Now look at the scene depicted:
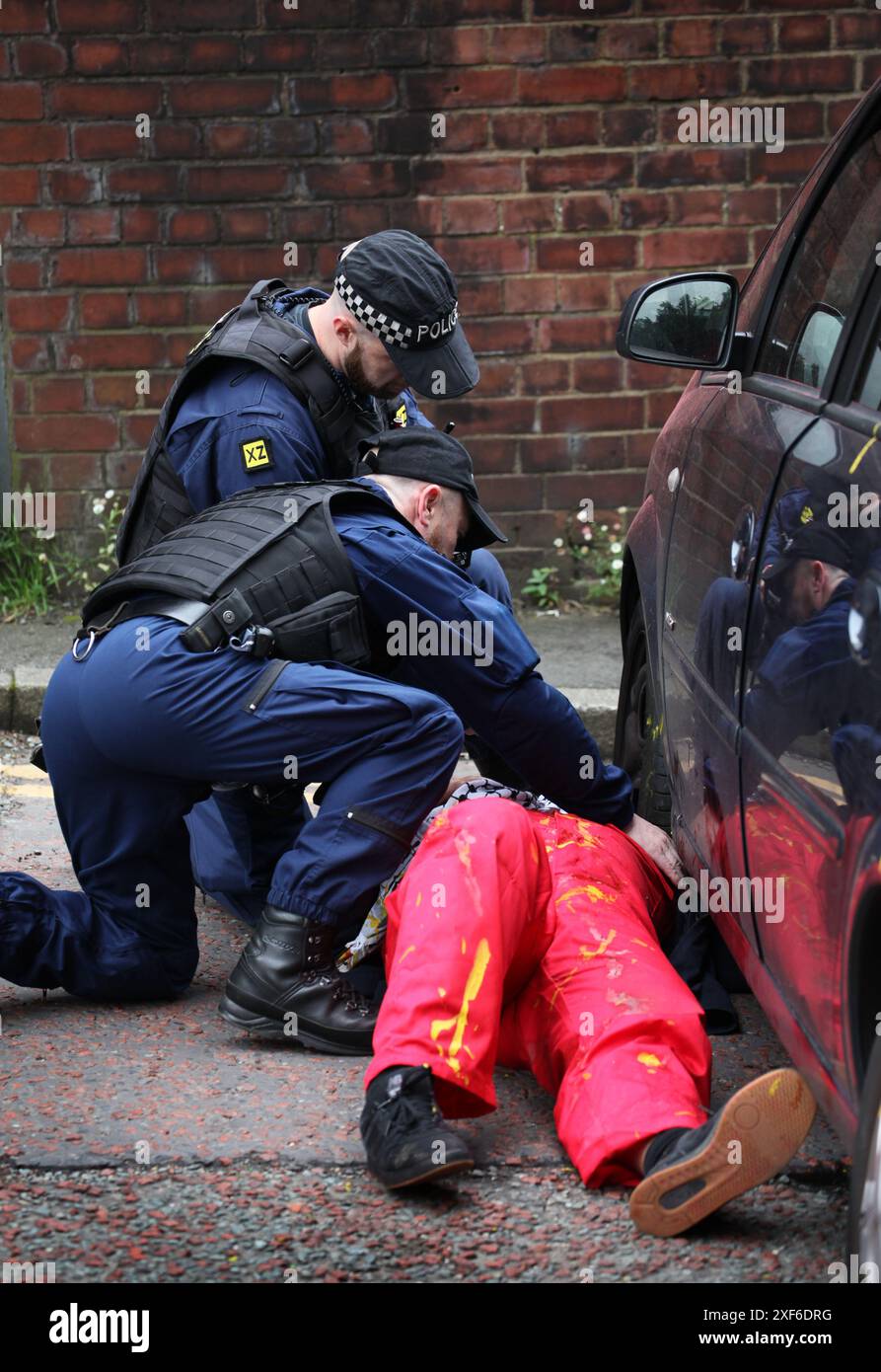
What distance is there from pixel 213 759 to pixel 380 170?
11.7 ft

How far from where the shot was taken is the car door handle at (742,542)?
8.73 ft

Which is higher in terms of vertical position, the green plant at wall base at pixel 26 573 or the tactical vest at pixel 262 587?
the tactical vest at pixel 262 587

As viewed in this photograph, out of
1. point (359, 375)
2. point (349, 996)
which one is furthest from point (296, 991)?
point (359, 375)

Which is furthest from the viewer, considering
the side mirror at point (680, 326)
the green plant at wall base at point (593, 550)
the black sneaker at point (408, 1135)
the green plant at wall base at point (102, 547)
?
the green plant at wall base at point (593, 550)

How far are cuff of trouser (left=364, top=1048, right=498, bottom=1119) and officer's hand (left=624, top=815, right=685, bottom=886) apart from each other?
857 mm

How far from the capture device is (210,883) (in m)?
3.96

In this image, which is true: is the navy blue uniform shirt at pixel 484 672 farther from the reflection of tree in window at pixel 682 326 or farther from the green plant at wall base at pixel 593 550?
the green plant at wall base at pixel 593 550

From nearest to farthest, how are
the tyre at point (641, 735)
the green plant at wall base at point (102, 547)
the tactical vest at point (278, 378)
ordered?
the tyre at point (641, 735), the tactical vest at point (278, 378), the green plant at wall base at point (102, 547)

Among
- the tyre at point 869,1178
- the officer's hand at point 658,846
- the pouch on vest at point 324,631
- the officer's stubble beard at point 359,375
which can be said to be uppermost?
the officer's stubble beard at point 359,375

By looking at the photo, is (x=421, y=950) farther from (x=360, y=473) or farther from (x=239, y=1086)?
(x=360, y=473)

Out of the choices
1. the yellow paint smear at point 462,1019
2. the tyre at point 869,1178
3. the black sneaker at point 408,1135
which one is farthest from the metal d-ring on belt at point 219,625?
the tyre at point 869,1178

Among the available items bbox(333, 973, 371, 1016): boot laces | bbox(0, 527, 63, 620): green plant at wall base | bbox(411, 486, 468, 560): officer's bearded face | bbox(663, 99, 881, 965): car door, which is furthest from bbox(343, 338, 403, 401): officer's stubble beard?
bbox(0, 527, 63, 620): green plant at wall base

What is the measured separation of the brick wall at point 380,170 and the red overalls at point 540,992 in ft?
11.8

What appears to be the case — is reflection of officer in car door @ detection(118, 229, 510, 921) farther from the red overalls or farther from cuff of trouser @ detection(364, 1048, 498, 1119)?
cuff of trouser @ detection(364, 1048, 498, 1119)
